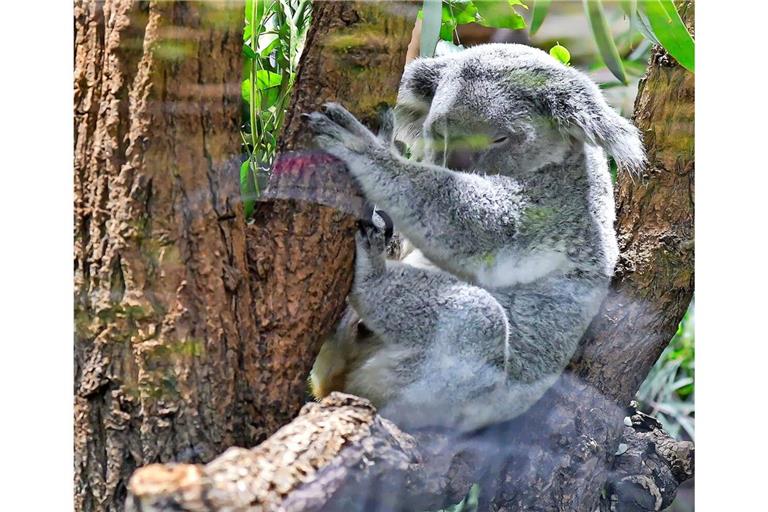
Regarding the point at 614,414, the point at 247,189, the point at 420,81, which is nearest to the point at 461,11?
the point at 420,81

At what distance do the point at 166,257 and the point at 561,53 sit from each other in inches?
42.1

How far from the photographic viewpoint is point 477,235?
6.61 feet

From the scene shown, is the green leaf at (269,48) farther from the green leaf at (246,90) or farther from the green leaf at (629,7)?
the green leaf at (629,7)

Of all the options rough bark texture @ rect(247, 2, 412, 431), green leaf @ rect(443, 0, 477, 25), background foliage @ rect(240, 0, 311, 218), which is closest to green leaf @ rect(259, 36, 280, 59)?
background foliage @ rect(240, 0, 311, 218)

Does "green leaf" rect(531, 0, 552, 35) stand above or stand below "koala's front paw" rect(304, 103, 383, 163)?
above

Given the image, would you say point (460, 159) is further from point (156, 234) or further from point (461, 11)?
point (156, 234)

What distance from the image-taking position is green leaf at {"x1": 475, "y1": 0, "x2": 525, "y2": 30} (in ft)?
6.04

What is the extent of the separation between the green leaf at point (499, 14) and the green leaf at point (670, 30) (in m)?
0.31

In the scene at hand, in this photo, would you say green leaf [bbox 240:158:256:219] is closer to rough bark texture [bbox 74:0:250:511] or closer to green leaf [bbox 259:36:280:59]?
rough bark texture [bbox 74:0:250:511]

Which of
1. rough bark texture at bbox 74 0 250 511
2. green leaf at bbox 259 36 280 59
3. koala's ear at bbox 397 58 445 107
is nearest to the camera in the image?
rough bark texture at bbox 74 0 250 511

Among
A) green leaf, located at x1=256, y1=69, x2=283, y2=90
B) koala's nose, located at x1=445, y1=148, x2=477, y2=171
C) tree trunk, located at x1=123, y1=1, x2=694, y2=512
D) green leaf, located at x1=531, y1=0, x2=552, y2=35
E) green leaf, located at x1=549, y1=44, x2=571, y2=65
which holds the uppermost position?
→ green leaf, located at x1=531, y1=0, x2=552, y2=35

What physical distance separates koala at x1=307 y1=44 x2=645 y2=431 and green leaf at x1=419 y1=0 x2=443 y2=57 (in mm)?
66

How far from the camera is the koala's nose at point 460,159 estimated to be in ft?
6.68

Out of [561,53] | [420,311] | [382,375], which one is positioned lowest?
[382,375]
